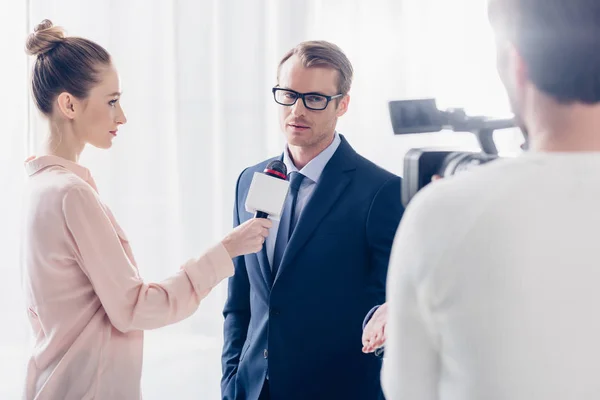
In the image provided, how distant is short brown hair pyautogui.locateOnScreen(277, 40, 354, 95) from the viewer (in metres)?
1.67

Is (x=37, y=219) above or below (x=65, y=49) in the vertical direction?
below

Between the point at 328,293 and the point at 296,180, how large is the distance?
1.00 feet

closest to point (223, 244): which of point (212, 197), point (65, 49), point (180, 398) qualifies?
point (65, 49)

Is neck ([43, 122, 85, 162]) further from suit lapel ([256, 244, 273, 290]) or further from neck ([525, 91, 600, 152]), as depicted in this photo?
neck ([525, 91, 600, 152])

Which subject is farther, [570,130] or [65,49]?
[65,49]

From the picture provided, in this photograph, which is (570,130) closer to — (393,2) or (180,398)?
(393,2)

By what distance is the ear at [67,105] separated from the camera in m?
1.45

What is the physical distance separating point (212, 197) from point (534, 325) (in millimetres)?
2327

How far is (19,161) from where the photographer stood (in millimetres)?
2902

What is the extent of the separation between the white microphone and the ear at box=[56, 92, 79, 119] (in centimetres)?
43

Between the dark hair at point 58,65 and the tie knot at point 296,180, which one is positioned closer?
the dark hair at point 58,65

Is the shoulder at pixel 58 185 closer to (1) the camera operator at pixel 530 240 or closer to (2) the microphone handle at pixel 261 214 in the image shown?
(2) the microphone handle at pixel 261 214

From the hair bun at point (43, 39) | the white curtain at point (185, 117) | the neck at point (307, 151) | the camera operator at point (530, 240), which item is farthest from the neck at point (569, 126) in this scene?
the white curtain at point (185, 117)

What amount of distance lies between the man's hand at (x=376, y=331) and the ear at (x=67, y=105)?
32.0 inches
